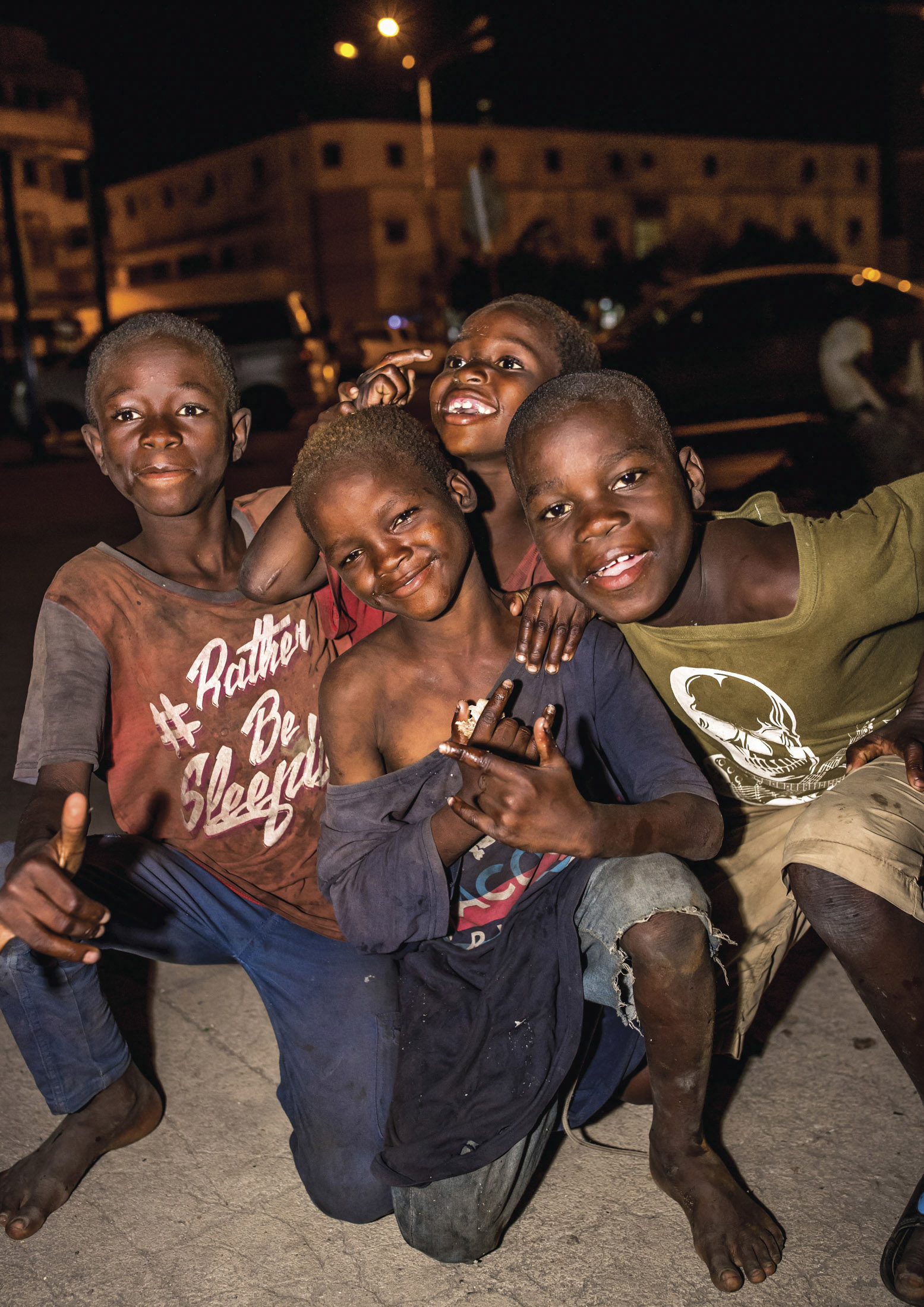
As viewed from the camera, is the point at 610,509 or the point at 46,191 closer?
the point at 610,509

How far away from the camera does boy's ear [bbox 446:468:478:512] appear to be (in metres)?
2.21

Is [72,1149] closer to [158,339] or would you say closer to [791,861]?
[791,861]

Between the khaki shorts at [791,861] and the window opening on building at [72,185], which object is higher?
the window opening on building at [72,185]

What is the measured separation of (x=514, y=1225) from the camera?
2020mm

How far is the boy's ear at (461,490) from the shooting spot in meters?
2.21

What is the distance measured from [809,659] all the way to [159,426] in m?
1.43

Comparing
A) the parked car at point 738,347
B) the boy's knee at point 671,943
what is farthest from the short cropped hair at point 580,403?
the parked car at point 738,347

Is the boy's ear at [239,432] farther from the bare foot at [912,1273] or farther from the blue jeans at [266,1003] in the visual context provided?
the bare foot at [912,1273]

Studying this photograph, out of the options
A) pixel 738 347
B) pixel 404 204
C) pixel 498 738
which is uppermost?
pixel 404 204

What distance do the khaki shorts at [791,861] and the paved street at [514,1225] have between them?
254mm

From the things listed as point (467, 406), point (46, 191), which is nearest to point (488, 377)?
point (467, 406)

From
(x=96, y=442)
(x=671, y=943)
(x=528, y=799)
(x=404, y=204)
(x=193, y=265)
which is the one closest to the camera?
(x=528, y=799)

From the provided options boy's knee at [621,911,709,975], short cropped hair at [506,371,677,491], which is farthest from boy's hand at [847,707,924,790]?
short cropped hair at [506,371,677,491]

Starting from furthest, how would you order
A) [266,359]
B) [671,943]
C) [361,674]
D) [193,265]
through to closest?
1. [193,265]
2. [266,359]
3. [361,674]
4. [671,943]
